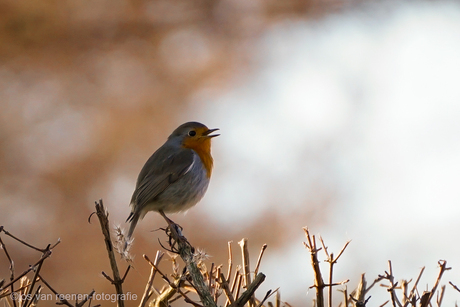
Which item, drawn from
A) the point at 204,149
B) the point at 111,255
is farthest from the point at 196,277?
the point at 204,149

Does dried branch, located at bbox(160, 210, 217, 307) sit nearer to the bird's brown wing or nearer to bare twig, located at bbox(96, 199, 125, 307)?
bare twig, located at bbox(96, 199, 125, 307)

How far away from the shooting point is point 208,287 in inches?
67.6

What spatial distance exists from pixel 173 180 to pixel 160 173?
0.37ft

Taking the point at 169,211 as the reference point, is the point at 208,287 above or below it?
below

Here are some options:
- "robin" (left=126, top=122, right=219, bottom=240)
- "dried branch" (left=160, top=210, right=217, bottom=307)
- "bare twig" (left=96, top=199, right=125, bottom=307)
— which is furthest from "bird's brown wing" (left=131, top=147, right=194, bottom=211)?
"bare twig" (left=96, top=199, right=125, bottom=307)

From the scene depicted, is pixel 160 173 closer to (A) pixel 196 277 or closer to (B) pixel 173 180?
(B) pixel 173 180

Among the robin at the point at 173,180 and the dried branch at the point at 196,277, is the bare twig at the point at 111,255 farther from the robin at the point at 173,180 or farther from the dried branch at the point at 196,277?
the robin at the point at 173,180

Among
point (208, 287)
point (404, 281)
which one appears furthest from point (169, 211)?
point (404, 281)

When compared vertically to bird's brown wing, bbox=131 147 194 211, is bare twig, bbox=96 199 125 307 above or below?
below

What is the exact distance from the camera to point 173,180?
3.46 metres

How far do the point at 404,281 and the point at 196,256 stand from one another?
764mm

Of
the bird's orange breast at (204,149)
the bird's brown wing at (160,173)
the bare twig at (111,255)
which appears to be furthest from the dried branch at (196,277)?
the bird's orange breast at (204,149)

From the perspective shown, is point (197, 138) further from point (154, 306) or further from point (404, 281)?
point (404, 281)

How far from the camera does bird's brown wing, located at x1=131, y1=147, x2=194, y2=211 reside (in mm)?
3377
